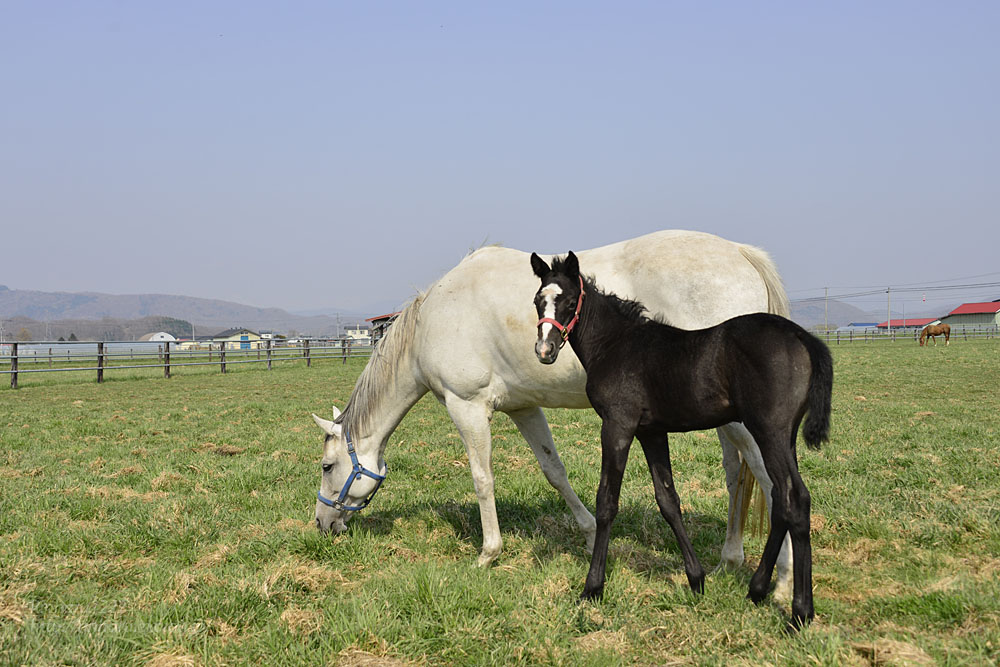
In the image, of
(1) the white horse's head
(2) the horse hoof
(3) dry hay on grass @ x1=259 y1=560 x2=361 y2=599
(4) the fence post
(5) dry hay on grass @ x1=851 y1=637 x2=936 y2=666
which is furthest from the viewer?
(4) the fence post

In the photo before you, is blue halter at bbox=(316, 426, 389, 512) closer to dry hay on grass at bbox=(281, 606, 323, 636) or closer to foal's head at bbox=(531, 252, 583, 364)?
dry hay on grass at bbox=(281, 606, 323, 636)

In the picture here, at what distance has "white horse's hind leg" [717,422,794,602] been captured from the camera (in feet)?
12.8

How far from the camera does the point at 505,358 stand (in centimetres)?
482

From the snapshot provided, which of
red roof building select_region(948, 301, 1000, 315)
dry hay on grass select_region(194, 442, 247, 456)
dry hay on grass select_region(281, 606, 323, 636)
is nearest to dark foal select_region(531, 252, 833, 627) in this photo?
dry hay on grass select_region(281, 606, 323, 636)

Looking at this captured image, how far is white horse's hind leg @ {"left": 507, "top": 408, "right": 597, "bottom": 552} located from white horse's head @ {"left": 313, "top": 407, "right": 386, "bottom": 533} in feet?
4.41

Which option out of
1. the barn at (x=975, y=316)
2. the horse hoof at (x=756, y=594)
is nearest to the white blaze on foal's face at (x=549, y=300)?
the horse hoof at (x=756, y=594)

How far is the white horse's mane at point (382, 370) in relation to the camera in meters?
5.47

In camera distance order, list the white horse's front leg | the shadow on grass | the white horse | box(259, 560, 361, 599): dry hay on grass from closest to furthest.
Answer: box(259, 560, 361, 599): dry hay on grass → the white horse → the shadow on grass → the white horse's front leg

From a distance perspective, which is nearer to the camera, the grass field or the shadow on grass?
the grass field

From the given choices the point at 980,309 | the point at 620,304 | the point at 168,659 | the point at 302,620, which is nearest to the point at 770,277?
the point at 620,304

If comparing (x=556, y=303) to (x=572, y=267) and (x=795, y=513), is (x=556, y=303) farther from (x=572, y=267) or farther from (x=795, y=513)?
(x=795, y=513)

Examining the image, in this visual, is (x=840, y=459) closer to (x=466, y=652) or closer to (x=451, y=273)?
(x=451, y=273)

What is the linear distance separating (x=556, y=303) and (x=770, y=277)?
1.59 m

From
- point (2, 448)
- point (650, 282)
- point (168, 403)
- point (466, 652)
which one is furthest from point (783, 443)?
point (168, 403)
